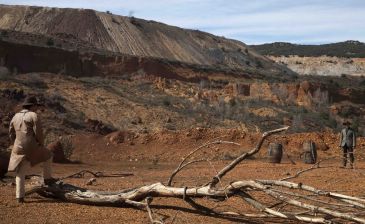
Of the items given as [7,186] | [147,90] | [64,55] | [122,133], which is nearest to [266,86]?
[147,90]

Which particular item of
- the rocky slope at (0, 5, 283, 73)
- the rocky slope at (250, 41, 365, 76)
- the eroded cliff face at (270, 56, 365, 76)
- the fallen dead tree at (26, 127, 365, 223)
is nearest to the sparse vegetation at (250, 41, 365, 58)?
the rocky slope at (250, 41, 365, 76)

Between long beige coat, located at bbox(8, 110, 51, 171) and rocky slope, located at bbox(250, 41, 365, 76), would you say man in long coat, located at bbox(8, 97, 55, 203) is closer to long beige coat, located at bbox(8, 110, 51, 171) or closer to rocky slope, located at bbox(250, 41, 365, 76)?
long beige coat, located at bbox(8, 110, 51, 171)

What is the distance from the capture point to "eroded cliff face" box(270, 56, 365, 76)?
82875 millimetres

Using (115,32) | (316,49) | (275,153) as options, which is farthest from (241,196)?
(316,49)

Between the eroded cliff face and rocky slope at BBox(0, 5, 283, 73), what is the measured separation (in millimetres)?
19209

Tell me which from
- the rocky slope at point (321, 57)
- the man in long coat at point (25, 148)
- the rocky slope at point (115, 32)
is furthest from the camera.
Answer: the rocky slope at point (321, 57)

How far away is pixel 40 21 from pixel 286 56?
51.5 meters

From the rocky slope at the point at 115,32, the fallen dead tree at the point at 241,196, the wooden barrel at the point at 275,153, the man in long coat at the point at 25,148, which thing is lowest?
the wooden barrel at the point at 275,153

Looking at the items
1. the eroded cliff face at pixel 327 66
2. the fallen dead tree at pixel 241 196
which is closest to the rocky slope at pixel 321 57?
the eroded cliff face at pixel 327 66

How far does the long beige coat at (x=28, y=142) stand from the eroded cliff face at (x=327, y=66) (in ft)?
251

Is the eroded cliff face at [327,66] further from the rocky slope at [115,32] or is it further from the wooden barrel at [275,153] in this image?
the wooden barrel at [275,153]

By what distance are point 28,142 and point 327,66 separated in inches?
3197

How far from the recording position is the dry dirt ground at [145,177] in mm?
7012

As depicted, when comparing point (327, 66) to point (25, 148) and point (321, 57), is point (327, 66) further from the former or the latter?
point (25, 148)
